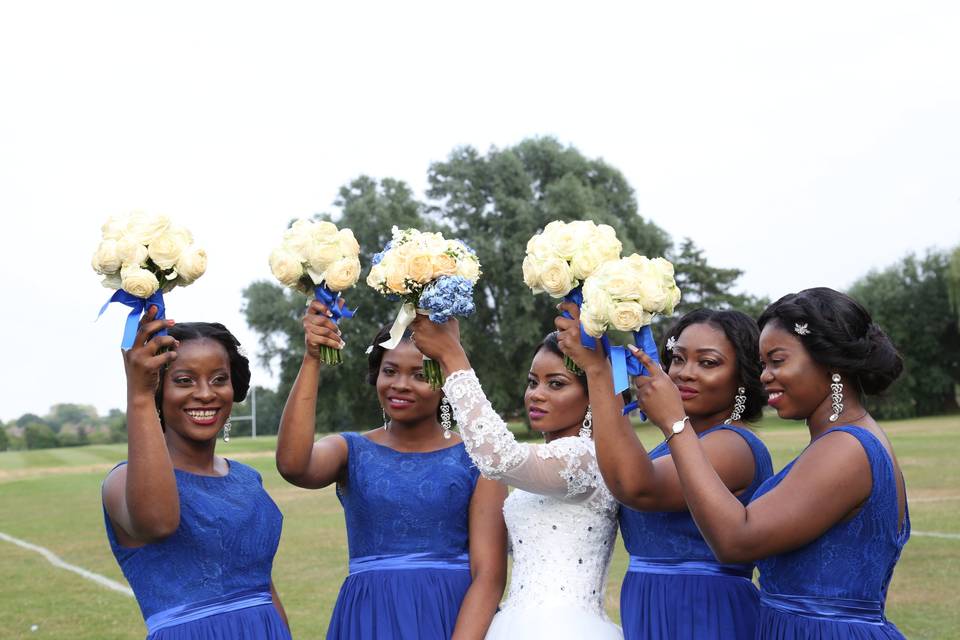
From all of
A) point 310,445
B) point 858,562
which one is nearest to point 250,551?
point 310,445

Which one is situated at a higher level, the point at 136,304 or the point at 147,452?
the point at 136,304

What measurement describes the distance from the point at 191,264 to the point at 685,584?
2.72 metres

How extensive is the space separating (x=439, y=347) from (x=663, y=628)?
172 centimetres

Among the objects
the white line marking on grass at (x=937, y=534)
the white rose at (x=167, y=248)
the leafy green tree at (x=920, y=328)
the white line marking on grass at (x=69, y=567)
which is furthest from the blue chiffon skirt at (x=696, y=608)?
the leafy green tree at (x=920, y=328)

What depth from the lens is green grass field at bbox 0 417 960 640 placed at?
38.1ft

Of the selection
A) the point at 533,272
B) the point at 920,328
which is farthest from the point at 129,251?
the point at 920,328

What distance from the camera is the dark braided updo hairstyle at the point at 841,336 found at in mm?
4324

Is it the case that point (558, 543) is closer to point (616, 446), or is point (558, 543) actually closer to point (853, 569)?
point (616, 446)

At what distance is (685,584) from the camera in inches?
190

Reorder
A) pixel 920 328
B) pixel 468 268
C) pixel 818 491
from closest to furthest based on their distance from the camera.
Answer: pixel 818 491 < pixel 468 268 < pixel 920 328

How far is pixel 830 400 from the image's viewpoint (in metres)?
4.41

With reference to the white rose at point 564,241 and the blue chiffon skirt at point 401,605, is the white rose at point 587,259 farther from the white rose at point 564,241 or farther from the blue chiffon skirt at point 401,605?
the blue chiffon skirt at point 401,605

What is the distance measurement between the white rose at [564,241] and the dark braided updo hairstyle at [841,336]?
37.5 inches

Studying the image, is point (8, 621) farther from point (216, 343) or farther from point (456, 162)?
point (456, 162)
